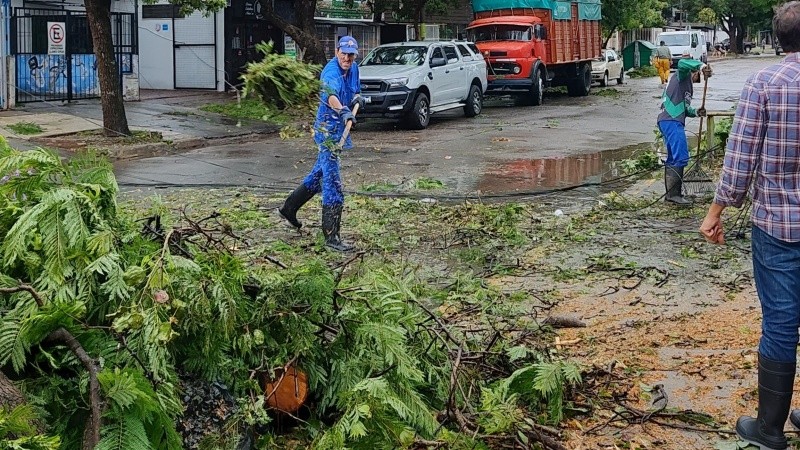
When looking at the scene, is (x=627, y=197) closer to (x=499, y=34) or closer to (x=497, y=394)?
(x=497, y=394)

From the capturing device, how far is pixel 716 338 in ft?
19.2

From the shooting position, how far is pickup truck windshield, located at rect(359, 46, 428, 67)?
20.9 meters

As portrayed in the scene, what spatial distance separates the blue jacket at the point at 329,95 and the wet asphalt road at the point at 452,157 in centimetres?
380

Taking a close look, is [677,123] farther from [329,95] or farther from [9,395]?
[9,395]

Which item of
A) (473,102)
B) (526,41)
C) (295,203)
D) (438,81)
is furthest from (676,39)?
(295,203)

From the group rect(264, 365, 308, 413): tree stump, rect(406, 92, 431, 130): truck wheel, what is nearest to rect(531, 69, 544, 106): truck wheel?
rect(406, 92, 431, 130): truck wheel

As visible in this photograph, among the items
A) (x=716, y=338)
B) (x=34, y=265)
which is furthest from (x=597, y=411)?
(x=34, y=265)

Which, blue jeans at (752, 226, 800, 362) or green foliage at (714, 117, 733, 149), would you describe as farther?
green foliage at (714, 117, 733, 149)

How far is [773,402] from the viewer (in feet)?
13.5

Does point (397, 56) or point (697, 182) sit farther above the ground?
point (397, 56)

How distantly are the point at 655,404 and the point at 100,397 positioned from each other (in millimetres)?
2690

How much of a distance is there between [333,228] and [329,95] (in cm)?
123

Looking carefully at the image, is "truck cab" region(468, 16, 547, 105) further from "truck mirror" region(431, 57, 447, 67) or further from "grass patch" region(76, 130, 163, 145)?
"grass patch" region(76, 130, 163, 145)

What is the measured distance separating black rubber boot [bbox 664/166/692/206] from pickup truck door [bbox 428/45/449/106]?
35.4 ft
